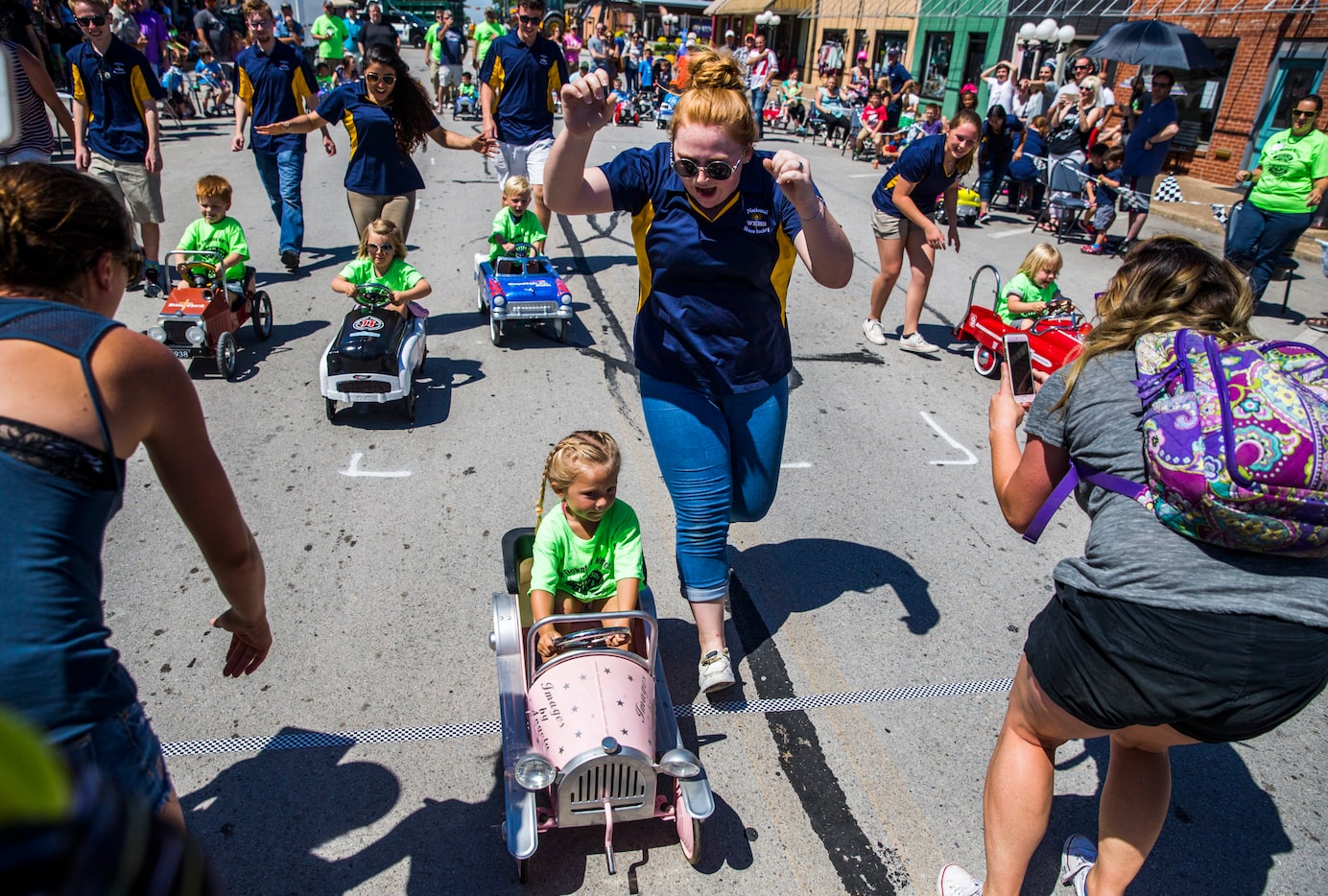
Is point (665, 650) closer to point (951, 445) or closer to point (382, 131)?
point (951, 445)

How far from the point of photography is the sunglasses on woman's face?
2.69m

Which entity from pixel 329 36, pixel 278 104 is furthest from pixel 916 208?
pixel 329 36

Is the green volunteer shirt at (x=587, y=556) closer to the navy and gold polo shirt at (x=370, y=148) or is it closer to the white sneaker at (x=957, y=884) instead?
the white sneaker at (x=957, y=884)

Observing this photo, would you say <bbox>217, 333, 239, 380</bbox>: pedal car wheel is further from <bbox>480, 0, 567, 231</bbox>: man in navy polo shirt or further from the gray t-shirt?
the gray t-shirt

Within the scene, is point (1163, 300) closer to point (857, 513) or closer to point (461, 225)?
point (857, 513)

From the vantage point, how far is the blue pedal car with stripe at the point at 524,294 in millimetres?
6645

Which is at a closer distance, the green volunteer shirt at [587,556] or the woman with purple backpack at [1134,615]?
the woman with purple backpack at [1134,615]

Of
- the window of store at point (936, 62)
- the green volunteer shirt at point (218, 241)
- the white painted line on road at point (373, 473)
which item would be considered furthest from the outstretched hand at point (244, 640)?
the window of store at point (936, 62)

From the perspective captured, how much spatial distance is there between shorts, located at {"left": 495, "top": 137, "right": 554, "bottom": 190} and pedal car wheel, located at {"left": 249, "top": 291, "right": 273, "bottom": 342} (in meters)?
2.69

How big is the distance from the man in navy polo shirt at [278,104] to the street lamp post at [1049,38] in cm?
1435

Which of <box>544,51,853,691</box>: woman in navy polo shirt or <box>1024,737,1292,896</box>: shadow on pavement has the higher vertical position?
<box>544,51,853,691</box>: woman in navy polo shirt

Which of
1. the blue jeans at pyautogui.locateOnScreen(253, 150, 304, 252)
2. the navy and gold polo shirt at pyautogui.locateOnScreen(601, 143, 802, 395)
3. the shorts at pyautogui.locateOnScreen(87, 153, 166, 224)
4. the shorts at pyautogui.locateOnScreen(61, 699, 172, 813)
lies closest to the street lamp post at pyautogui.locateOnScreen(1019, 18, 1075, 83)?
the blue jeans at pyautogui.locateOnScreen(253, 150, 304, 252)

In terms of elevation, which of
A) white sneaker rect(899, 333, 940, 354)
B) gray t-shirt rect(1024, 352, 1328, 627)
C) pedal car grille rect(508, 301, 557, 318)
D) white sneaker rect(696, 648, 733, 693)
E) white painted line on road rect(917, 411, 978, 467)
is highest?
gray t-shirt rect(1024, 352, 1328, 627)

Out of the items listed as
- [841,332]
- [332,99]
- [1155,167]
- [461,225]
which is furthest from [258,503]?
[1155,167]
